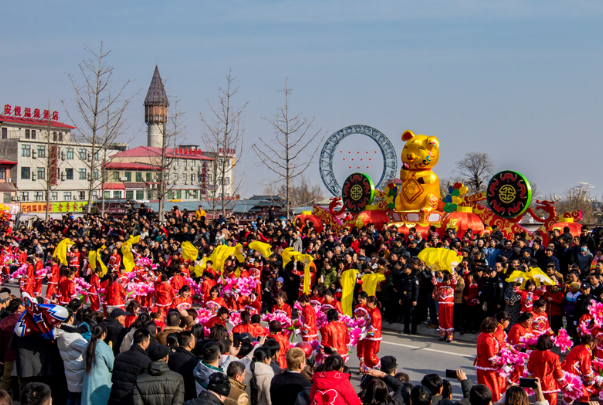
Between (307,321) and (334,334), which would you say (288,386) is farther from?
(307,321)

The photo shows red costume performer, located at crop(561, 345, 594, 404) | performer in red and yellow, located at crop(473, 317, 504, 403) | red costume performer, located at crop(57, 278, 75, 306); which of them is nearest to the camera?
red costume performer, located at crop(561, 345, 594, 404)

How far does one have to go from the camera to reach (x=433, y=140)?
1834cm

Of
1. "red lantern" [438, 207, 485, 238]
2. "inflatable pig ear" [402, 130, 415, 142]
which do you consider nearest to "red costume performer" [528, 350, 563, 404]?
"red lantern" [438, 207, 485, 238]

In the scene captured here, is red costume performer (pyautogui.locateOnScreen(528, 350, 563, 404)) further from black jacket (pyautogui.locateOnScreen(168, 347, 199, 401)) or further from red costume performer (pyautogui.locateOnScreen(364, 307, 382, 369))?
black jacket (pyautogui.locateOnScreen(168, 347, 199, 401))

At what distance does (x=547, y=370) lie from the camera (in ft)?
22.5

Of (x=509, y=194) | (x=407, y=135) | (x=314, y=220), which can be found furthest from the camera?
(x=314, y=220)

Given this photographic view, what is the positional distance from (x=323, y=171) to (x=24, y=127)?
120ft

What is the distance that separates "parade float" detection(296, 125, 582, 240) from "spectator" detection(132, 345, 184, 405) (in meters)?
12.1

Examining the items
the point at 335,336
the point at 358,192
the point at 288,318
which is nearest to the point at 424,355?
the point at 335,336

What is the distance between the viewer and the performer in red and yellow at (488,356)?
7.29 metres

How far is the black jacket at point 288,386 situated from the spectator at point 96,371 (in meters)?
2.00

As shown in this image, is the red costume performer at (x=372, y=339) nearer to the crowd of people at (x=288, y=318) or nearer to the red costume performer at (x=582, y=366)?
the crowd of people at (x=288, y=318)

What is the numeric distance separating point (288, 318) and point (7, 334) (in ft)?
12.4

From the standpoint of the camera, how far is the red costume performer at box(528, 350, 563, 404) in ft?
22.5
